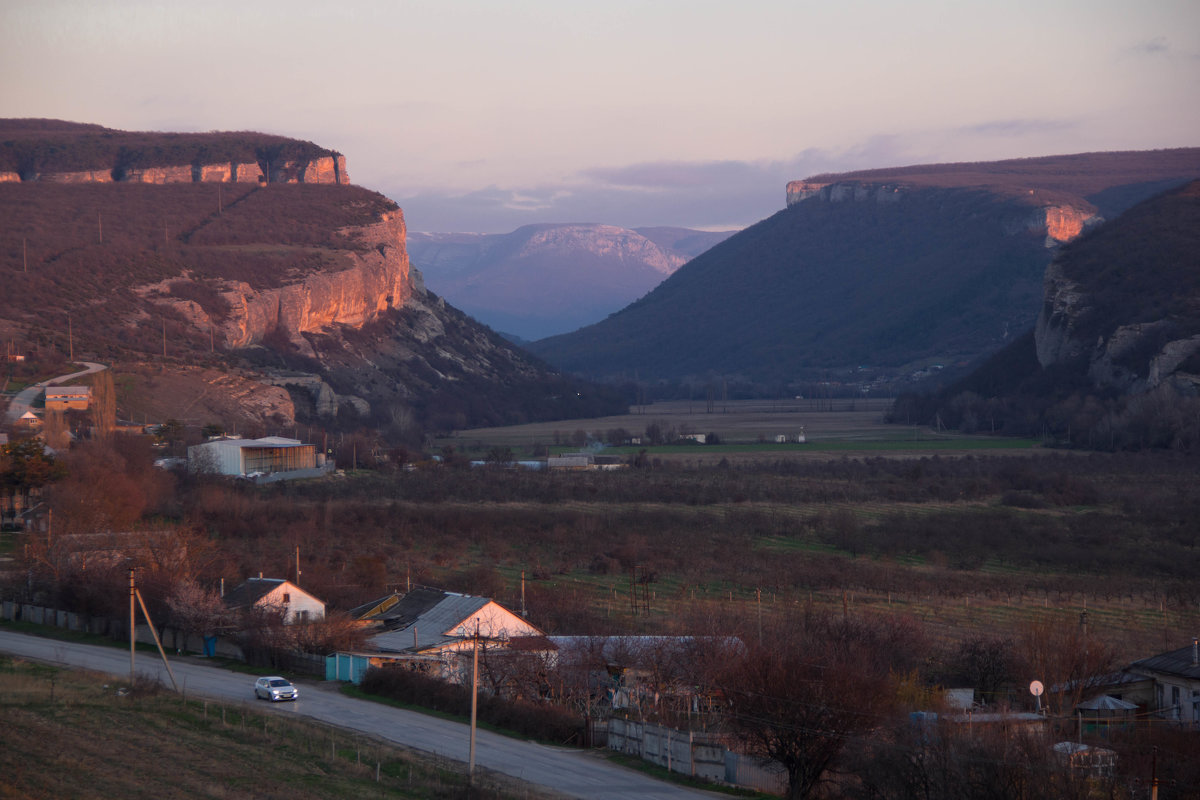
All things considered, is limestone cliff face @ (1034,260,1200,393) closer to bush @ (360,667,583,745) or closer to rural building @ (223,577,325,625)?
rural building @ (223,577,325,625)

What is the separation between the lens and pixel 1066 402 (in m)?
86.6

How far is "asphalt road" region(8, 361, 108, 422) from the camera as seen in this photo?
5986 cm

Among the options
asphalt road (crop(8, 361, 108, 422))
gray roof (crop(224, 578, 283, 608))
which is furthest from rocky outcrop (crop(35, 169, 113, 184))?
gray roof (crop(224, 578, 283, 608))

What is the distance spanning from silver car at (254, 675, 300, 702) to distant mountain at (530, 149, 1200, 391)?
413ft

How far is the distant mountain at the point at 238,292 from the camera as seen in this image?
272 feet

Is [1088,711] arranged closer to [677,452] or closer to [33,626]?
[33,626]

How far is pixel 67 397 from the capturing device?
6431 cm

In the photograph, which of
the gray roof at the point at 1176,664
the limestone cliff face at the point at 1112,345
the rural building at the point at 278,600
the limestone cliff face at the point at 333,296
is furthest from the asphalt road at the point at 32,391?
the limestone cliff face at the point at 1112,345

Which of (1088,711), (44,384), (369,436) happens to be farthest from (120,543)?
(369,436)

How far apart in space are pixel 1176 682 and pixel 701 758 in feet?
32.0

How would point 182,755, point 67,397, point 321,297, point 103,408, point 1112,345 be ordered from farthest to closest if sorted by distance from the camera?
1. point 321,297
2. point 1112,345
3. point 67,397
4. point 103,408
5. point 182,755

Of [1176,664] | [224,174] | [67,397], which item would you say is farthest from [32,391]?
[224,174]

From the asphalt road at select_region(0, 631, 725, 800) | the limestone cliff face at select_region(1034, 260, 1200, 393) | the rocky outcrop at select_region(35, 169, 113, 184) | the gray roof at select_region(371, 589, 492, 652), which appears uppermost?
the rocky outcrop at select_region(35, 169, 113, 184)

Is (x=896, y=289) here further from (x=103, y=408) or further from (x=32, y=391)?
(x=103, y=408)
